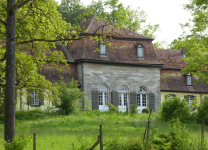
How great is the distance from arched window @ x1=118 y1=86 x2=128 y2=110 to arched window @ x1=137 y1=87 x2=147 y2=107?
1.21 metres

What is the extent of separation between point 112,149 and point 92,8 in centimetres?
591

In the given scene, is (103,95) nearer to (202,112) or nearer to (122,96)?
(122,96)

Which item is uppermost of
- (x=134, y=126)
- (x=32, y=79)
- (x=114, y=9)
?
(x=114, y=9)

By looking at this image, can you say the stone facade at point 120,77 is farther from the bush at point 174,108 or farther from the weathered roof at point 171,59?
the bush at point 174,108

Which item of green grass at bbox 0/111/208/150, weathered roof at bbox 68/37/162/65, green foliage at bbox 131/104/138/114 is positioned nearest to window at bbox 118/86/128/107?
green foliage at bbox 131/104/138/114

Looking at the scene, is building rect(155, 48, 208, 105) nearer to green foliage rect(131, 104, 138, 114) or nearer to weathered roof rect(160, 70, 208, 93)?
weathered roof rect(160, 70, 208, 93)

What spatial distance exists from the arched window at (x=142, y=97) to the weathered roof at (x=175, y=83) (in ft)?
7.41

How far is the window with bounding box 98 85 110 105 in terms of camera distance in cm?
2803

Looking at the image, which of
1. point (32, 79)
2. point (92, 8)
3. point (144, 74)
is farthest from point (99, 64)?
point (92, 8)

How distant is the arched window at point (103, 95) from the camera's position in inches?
1104

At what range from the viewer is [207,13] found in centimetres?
2503

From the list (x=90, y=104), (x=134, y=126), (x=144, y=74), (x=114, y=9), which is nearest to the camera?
(x=134, y=126)

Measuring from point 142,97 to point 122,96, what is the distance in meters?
1.96

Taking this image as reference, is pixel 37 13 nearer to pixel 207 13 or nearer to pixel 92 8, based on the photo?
pixel 92 8
